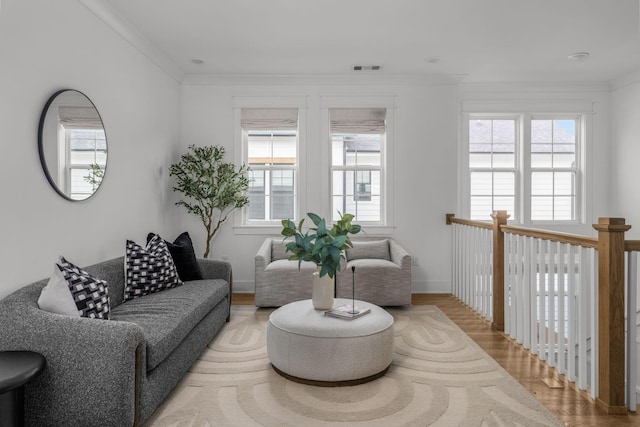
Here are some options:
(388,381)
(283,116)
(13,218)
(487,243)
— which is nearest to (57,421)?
(13,218)

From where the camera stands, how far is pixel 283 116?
4.99m

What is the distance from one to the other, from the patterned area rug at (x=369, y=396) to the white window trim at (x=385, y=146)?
2146mm

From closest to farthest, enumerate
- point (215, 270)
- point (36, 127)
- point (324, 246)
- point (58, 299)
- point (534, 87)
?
point (58, 299)
point (36, 127)
point (324, 246)
point (215, 270)
point (534, 87)

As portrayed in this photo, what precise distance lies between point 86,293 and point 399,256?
299 cm

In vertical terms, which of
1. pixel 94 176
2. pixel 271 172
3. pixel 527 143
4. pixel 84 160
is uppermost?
pixel 527 143

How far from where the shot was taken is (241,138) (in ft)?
16.4

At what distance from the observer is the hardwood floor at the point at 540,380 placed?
208 cm

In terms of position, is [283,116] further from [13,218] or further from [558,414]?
[558,414]

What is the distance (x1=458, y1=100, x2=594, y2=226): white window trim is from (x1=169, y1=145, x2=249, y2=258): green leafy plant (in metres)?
2.93

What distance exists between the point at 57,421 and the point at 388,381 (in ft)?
5.82

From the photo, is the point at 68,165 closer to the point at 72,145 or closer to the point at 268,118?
the point at 72,145

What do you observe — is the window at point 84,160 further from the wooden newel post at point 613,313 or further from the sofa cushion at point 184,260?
the wooden newel post at point 613,313

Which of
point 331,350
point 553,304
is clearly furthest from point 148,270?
point 553,304

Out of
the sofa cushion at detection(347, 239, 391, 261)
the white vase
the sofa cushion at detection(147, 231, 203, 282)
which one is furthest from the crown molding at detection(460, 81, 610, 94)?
the sofa cushion at detection(147, 231, 203, 282)
